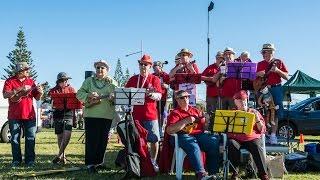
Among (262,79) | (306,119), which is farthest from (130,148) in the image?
(306,119)

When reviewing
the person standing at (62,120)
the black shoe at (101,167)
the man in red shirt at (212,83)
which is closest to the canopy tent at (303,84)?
the man in red shirt at (212,83)

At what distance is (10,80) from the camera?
29.6 ft

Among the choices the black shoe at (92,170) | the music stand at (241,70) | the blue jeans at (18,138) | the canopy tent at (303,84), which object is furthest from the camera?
the canopy tent at (303,84)

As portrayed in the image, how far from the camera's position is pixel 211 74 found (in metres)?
9.66

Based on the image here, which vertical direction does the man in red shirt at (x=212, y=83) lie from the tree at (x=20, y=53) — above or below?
below

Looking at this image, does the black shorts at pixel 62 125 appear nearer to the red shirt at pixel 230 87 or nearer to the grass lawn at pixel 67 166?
the grass lawn at pixel 67 166

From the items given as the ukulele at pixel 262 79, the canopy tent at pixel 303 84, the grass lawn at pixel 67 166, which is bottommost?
→ the grass lawn at pixel 67 166

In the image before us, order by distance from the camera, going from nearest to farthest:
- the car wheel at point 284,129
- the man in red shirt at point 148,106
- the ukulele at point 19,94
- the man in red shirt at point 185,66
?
the man in red shirt at point 148,106
the ukulele at point 19,94
the man in red shirt at point 185,66
the car wheel at point 284,129

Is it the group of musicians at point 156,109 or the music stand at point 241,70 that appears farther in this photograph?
the music stand at point 241,70

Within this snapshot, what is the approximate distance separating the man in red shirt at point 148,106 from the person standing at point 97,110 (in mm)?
429

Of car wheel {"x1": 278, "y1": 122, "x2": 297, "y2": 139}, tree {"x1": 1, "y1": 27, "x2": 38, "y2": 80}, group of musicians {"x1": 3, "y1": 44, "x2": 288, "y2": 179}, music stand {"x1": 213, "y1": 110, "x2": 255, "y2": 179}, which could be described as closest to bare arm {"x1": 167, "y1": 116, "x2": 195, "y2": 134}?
group of musicians {"x1": 3, "y1": 44, "x2": 288, "y2": 179}

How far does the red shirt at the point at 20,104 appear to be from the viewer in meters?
8.97

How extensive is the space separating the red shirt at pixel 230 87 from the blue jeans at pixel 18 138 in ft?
12.1

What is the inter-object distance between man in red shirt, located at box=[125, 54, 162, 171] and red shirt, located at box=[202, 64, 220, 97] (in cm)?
164
